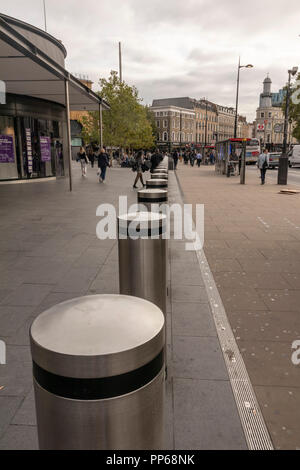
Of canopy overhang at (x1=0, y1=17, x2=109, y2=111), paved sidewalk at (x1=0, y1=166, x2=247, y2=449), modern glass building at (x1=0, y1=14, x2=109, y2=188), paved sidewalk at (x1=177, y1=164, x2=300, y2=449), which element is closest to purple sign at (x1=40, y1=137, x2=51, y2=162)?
modern glass building at (x1=0, y1=14, x2=109, y2=188)

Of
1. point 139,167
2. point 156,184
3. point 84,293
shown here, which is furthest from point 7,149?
point 84,293

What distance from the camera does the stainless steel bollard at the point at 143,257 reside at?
9.66 feet

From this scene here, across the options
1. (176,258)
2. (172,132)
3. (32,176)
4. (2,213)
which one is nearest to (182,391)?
(176,258)

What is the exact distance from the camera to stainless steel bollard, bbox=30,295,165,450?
1232 mm

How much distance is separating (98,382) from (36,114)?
1987cm

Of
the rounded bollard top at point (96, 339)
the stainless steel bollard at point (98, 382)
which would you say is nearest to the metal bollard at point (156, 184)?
the rounded bollard top at point (96, 339)

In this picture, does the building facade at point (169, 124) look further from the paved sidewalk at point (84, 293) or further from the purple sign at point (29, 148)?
the paved sidewalk at point (84, 293)

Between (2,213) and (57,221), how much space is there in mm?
2002

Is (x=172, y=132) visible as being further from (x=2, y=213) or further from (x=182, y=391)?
(x=182, y=391)

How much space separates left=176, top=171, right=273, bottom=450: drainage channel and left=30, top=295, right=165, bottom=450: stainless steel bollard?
1.04 meters

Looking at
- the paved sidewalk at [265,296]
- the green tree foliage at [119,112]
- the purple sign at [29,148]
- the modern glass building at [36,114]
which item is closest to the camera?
the paved sidewalk at [265,296]

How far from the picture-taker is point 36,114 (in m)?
19.2

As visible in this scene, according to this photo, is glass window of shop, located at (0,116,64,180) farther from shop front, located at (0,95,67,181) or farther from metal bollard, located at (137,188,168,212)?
metal bollard, located at (137,188,168,212)
